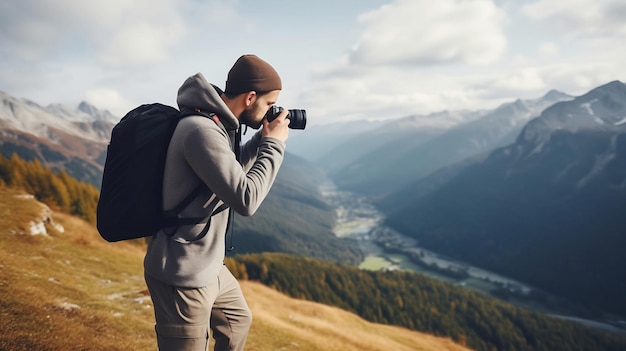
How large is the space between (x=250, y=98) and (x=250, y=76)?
243mm

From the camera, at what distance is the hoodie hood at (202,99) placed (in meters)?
3.59

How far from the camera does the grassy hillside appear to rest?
9117 mm

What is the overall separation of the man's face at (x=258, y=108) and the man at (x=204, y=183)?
1 centimetres

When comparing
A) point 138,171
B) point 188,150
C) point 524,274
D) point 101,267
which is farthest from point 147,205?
point 524,274

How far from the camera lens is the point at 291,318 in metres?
27.6

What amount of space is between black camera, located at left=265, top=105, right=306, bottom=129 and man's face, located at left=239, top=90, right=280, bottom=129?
0.10 m

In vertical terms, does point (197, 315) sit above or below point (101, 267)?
above

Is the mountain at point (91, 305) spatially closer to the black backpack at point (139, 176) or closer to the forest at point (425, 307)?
the black backpack at point (139, 176)

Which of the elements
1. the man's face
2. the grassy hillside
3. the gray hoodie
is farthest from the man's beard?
the grassy hillside

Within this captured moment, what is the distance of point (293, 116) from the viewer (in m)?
4.43

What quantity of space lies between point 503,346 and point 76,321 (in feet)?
409

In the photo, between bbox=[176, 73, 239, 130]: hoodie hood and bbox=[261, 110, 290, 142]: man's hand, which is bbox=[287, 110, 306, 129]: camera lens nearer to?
bbox=[261, 110, 290, 142]: man's hand

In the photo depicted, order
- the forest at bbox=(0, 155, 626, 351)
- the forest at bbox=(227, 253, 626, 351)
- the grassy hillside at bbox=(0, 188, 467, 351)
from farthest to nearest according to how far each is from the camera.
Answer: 1. the forest at bbox=(227, 253, 626, 351)
2. the forest at bbox=(0, 155, 626, 351)
3. the grassy hillside at bbox=(0, 188, 467, 351)

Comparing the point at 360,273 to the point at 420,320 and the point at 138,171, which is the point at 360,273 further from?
the point at 138,171
